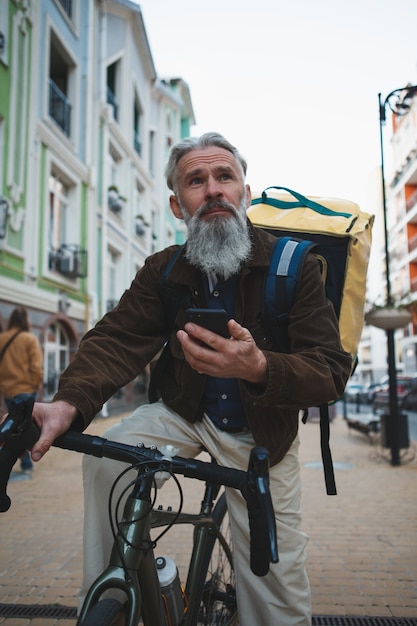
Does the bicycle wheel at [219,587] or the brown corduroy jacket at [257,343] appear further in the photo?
the bicycle wheel at [219,587]

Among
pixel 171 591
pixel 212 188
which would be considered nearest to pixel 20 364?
pixel 212 188

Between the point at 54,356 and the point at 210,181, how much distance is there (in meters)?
12.1

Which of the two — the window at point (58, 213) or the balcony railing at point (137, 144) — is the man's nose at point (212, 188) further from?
the balcony railing at point (137, 144)

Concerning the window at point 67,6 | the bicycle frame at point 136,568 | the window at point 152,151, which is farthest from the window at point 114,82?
the bicycle frame at point 136,568

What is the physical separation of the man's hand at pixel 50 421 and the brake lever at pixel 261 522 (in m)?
0.64

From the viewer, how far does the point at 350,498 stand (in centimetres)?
583

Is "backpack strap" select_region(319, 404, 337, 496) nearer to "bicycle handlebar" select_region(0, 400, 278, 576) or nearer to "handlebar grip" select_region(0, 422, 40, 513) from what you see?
"bicycle handlebar" select_region(0, 400, 278, 576)

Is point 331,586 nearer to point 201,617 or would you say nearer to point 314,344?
point 201,617

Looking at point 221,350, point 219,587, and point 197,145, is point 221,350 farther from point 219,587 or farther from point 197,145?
point 219,587

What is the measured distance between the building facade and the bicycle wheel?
8547 mm

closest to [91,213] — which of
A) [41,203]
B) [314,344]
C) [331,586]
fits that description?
[41,203]

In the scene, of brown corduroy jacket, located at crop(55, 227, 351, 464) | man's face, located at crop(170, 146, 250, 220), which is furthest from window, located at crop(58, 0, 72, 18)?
brown corduroy jacket, located at crop(55, 227, 351, 464)

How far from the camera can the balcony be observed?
13273mm

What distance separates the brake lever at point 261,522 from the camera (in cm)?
113
